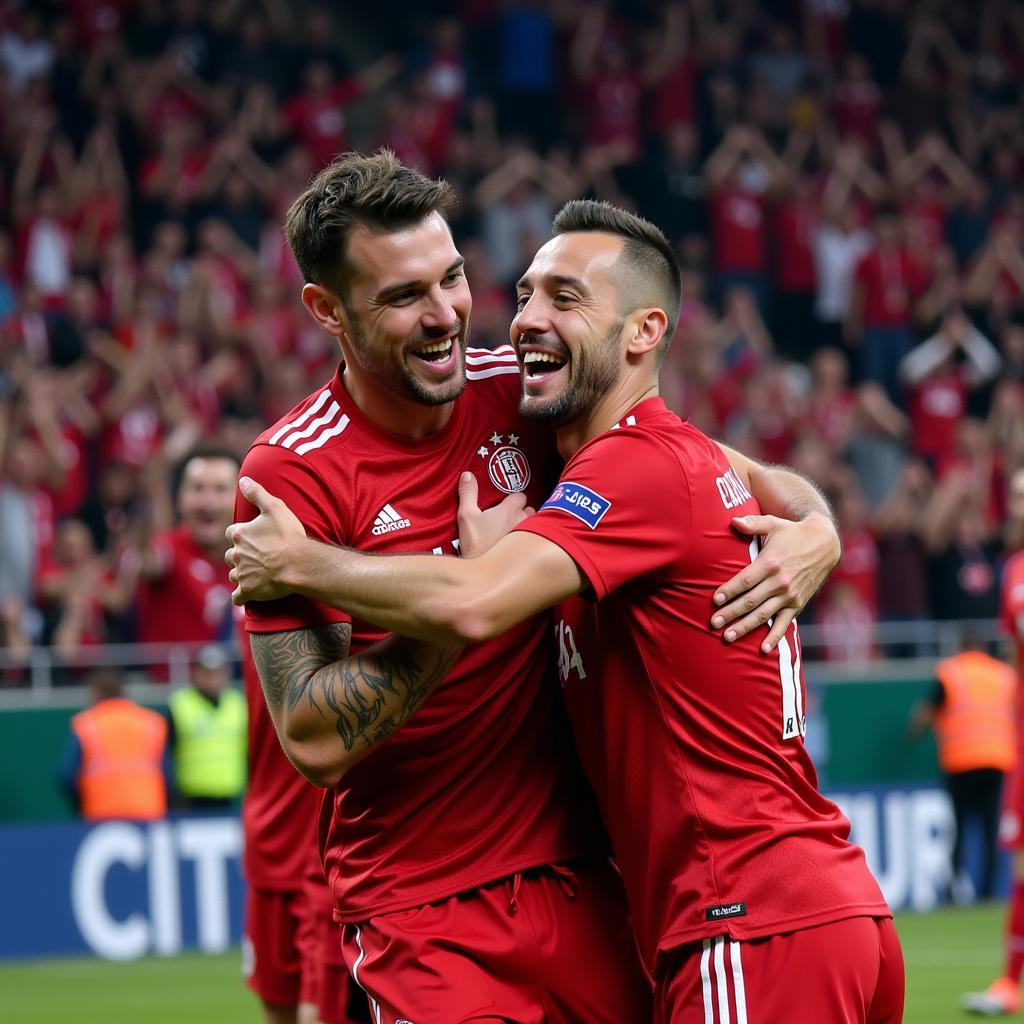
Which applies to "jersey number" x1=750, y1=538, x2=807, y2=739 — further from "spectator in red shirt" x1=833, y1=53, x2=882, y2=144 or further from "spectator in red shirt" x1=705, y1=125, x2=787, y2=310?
"spectator in red shirt" x1=833, y1=53, x2=882, y2=144

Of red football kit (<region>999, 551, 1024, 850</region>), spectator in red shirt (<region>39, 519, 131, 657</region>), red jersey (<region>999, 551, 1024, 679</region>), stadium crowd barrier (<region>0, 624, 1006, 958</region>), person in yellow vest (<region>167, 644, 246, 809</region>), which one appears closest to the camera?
red football kit (<region>999, 551, 1024, 850</region>)

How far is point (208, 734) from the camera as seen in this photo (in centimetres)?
1213

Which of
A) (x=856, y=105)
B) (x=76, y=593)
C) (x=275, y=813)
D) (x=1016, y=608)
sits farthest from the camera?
(x=856, y=105)

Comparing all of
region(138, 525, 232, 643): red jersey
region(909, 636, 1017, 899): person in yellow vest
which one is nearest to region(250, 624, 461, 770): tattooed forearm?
region(138, 525, 232, 643): red jersey

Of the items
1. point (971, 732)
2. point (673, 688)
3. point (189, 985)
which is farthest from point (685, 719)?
point (971, 732)

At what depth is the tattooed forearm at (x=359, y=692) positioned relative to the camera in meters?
3.93

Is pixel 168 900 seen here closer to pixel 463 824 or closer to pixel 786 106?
pixel 463 824

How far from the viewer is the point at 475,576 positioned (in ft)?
12.5

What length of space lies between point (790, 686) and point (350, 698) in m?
0.92

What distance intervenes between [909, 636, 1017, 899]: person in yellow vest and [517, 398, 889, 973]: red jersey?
953cm

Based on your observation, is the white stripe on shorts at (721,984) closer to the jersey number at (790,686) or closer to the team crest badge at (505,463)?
the jersey number at (790,686)

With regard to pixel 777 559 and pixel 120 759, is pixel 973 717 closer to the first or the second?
pixel 120 759

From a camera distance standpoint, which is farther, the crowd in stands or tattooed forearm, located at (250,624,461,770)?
the crowd in stands

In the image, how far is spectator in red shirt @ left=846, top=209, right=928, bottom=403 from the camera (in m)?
17.6
